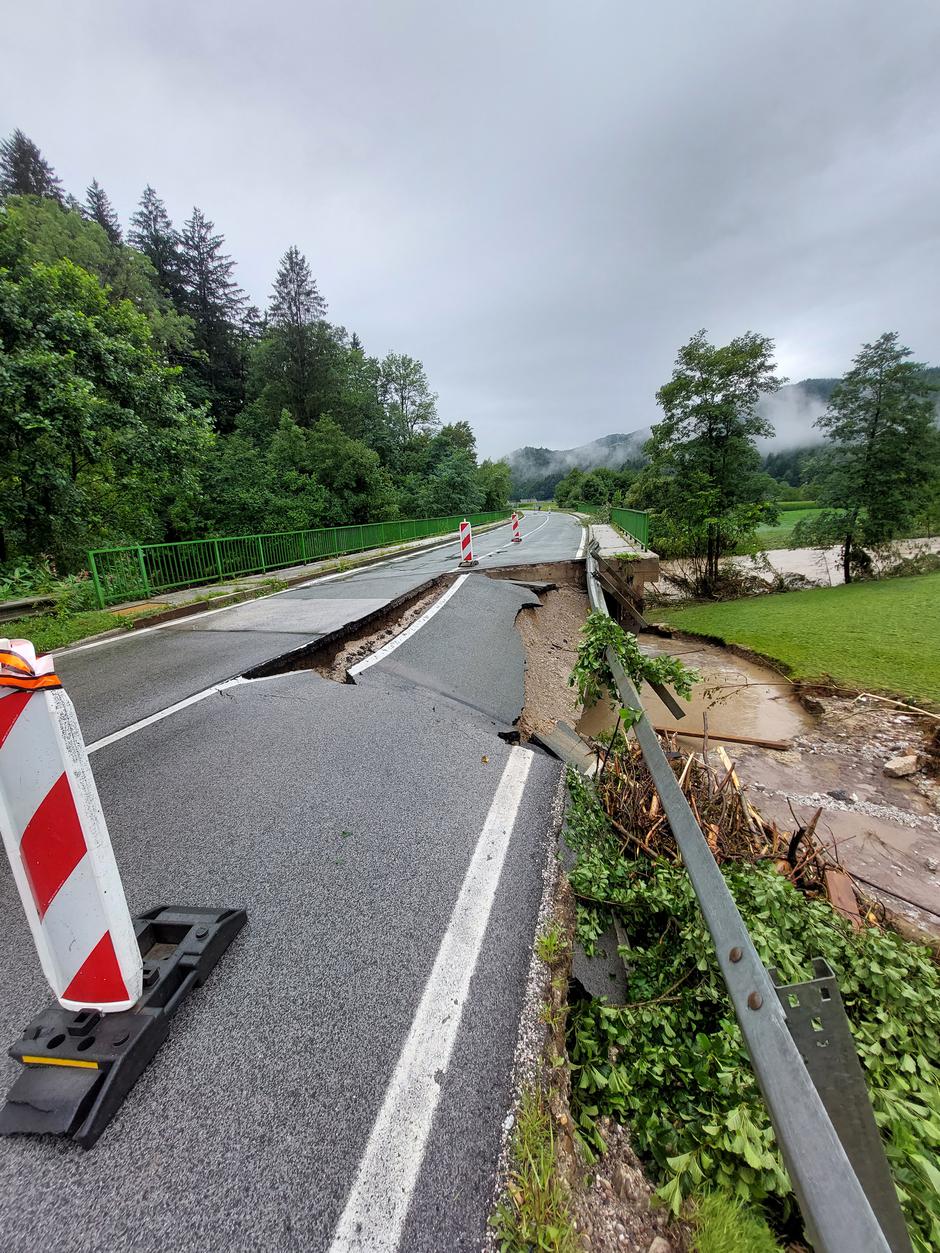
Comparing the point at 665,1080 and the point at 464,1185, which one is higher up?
the point at 464,1185

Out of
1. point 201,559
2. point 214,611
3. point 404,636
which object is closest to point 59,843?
point 404,636

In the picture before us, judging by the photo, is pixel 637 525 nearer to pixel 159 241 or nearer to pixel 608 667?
pixel 608 667

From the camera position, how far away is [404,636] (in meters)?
6.09

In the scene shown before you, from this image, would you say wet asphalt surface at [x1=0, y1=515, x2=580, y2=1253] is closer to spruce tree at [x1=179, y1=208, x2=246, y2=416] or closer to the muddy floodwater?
the muddy floodwater

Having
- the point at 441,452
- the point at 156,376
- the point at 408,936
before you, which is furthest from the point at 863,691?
the point at 441,452

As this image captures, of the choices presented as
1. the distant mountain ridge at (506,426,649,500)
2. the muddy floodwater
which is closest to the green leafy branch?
the muddy floodwater

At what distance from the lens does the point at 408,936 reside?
1.93 meters

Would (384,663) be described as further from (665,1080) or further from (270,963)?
(665,1080)

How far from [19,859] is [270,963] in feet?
3.02

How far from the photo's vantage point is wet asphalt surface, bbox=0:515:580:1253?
1153 millimetres

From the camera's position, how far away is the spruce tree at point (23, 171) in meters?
31.4

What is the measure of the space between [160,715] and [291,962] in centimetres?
295

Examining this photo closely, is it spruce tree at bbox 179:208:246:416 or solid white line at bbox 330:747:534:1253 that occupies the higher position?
spruce tree at bbox 179:208:246:416

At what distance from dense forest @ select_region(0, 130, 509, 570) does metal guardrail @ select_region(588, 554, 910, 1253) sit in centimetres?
1115
